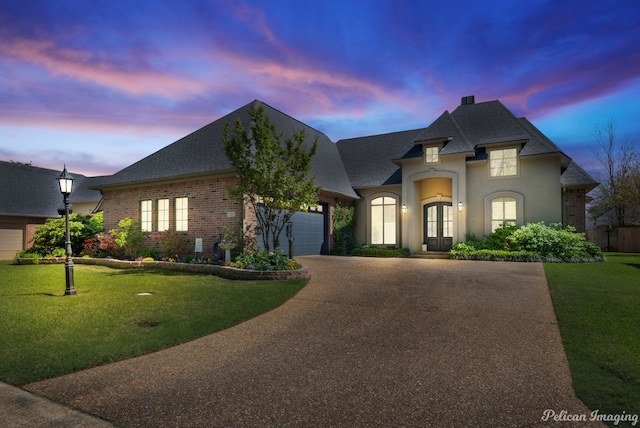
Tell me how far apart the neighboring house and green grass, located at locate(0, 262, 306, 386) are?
46.9ft

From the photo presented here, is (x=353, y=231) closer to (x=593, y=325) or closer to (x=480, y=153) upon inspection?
(x=480, y=153)

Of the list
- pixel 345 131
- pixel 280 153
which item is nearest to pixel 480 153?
pixel 345 131

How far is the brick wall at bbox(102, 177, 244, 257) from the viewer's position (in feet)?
46.5

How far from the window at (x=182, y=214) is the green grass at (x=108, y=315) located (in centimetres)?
436

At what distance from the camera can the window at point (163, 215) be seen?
16.0 metres

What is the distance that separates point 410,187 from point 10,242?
23488 mm

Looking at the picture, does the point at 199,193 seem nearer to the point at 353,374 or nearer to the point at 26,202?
the point at 353,374

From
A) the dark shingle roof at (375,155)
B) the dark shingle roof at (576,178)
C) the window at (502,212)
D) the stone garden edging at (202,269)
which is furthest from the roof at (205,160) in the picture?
the dark shingle roof at (576,178)

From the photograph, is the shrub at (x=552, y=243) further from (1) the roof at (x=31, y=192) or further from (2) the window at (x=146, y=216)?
(1) the roof at (x=31, y=192)

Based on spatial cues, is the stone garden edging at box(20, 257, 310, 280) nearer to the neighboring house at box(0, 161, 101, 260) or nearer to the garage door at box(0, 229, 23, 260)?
the garage door at box(0, 229, 23, 260)

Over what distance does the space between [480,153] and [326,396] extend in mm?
17303

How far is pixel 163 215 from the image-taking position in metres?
16.2

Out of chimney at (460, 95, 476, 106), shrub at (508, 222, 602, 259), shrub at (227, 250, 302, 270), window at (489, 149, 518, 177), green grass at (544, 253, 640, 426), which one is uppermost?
chimney at (460, 95, 476, 106)

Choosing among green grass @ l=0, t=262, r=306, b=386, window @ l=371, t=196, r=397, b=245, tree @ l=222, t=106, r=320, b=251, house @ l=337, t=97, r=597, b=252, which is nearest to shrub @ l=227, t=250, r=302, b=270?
green grass @ l=0, t=262, r=306, b=386
